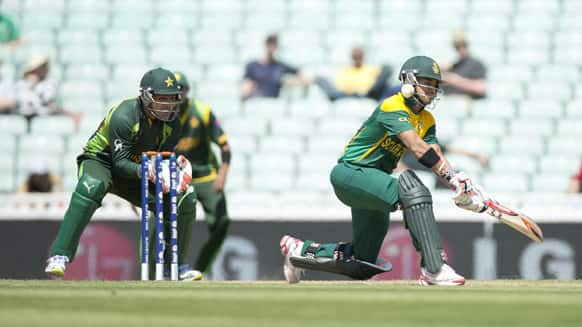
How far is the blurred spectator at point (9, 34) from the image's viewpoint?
1719cm

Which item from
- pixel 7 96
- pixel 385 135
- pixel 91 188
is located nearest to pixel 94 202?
pixel 91 188

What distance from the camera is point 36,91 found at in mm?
15562

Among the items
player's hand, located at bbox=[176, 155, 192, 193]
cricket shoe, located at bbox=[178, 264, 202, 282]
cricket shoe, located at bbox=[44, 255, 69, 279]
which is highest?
player's hand, located at bbox=[176, 155, 192, 193]

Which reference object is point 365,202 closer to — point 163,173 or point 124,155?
point 163,173

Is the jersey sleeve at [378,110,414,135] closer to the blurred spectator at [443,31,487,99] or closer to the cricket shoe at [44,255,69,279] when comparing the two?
the cricket shoe at [44,255,69,279]

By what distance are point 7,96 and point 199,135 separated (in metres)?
5.26

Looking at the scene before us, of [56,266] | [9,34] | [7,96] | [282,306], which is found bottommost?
[56,266]

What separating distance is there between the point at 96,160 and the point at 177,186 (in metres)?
0.80

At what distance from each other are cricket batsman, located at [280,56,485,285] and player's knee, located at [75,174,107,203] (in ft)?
4.43

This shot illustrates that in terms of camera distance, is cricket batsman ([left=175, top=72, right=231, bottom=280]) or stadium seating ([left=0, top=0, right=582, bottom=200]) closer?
cricket batsman ([left=175, top=72, right=231, bottom=280])

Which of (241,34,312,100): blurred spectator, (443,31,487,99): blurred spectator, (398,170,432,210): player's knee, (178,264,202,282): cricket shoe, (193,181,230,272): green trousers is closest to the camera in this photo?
(398,170,432,210): player's knee

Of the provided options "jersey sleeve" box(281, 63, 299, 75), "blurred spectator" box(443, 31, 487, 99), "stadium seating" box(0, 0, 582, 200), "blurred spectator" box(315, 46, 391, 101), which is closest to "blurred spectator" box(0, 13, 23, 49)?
"stadium seating" box(0, 0, 582, 200)

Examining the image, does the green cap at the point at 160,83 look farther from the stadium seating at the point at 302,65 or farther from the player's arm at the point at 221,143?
the stadium seating at the point at 302,65

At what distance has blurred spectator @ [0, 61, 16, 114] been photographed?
1566cm
